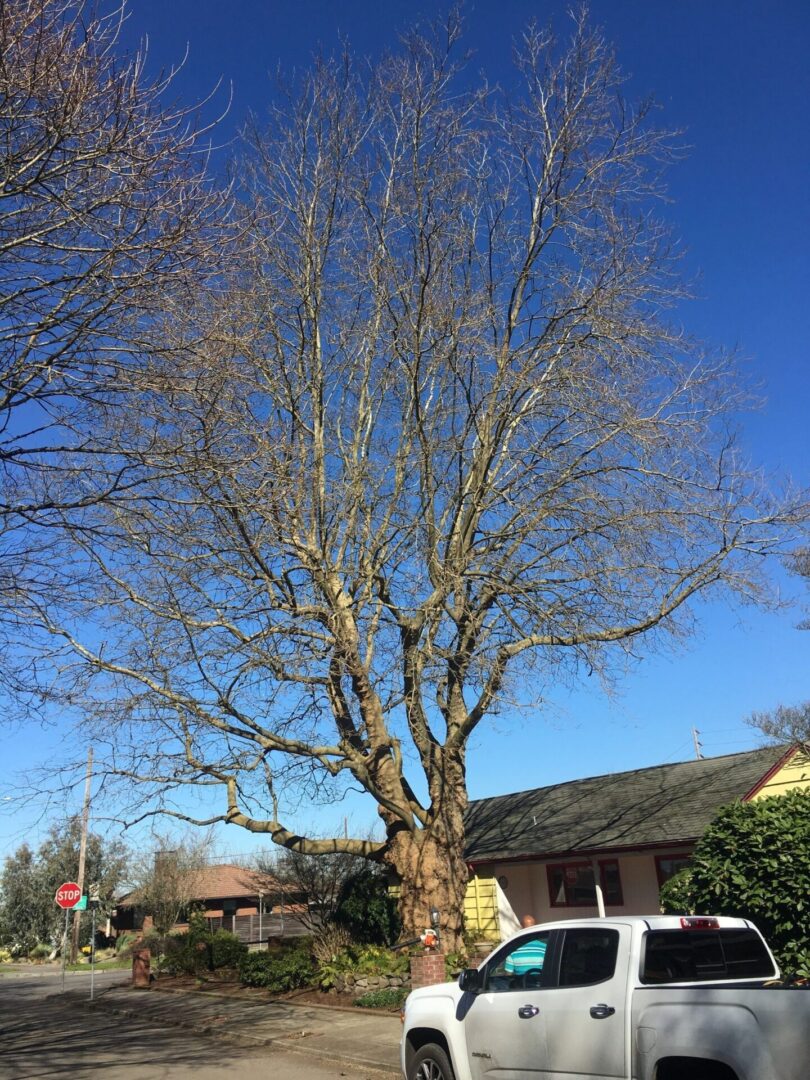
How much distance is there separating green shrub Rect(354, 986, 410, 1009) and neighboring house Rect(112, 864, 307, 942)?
6.69 meters

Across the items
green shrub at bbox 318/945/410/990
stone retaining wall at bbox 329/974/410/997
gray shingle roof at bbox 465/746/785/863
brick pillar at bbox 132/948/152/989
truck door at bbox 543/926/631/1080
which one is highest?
gray shingle roof at bbox 465/746/785/863

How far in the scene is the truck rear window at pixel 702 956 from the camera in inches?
233

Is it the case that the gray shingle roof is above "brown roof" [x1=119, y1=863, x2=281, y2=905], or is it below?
above

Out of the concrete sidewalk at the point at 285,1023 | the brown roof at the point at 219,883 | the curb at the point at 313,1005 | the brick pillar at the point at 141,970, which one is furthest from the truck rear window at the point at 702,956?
the brown roof at the point at 219,883

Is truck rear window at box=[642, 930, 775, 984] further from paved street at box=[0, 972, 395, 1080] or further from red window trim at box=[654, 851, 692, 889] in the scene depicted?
red window trim at box=[654, 851, 692, 889]

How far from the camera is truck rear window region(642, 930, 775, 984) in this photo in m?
5.92

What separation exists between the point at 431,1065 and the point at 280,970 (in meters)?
13.2

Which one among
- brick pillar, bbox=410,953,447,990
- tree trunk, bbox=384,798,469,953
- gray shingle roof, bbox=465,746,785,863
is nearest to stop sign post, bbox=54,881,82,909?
gray shingle roof, bbox=465,746,785,863

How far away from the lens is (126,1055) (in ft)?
44.2

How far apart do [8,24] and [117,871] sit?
51.8 metres

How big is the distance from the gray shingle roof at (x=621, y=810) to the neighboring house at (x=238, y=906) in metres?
5.90

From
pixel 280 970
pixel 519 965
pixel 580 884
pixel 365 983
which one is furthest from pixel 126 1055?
pixel 580 884

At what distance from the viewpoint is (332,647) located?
624 inches

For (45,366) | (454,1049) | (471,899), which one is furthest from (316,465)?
(471,899)
